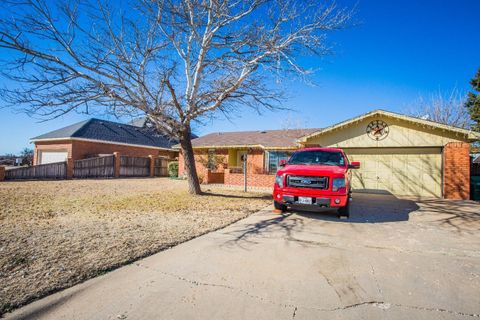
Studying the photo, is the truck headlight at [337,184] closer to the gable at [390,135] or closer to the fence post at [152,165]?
the gable at [390,135]

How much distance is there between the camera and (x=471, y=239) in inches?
205

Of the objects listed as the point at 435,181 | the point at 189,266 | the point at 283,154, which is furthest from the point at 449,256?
the point at 283,154

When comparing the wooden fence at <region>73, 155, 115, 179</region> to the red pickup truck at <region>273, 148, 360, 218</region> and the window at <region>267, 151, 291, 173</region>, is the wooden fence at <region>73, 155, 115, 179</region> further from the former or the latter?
the red pickup truck at <region>273, 148, 360, 218</region>

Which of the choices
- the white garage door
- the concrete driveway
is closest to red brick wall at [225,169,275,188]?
the concrete driveway

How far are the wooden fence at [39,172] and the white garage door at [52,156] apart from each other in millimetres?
3362

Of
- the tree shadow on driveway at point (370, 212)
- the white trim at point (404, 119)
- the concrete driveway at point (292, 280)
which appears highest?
the white trim at point (404, 119)

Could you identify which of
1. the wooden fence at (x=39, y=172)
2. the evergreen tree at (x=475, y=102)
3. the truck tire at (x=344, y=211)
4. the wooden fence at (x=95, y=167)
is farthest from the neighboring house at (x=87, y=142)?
the evergreen tree at (x=475, y=102)

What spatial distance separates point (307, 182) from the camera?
660cm

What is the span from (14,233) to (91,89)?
530 cm

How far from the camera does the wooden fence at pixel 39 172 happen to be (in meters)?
15.9

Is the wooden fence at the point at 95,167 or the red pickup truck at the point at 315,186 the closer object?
the red pickup truck at the point at 315,186

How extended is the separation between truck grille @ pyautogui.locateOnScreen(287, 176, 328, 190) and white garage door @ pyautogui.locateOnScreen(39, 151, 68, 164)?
21214 mm

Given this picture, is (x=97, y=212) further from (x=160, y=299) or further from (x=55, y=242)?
(x=160, y=299)

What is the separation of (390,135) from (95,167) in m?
20.6
